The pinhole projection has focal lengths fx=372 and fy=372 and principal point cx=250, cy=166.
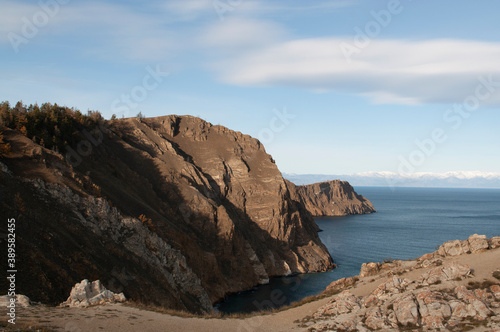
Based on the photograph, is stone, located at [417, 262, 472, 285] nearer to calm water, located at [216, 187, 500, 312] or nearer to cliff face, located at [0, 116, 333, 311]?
cliff face, located at [0, 116, 333, 311]

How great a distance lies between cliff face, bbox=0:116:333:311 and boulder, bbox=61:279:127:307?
1705 millimetres

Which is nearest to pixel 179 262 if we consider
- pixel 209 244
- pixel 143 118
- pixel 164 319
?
pixel 209 244

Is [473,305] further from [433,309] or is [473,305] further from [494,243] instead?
[494,243]

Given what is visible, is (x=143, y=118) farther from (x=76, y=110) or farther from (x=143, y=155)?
(x=76, y=110)

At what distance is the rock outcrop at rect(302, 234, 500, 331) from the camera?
16766 mm

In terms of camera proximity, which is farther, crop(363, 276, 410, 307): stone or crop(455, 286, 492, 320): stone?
crop(363, 276, 410, 307): stone

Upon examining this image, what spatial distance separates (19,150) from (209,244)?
109ft

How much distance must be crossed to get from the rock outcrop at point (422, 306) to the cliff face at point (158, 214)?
16.4 meters

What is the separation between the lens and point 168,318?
20.3 meters

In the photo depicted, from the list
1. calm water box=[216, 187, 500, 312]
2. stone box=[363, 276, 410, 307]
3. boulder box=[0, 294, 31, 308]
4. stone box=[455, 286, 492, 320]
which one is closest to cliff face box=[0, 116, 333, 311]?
boulder box=[0, 294, 31, 308]

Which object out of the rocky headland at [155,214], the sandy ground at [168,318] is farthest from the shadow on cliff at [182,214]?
the sandy ground at [168,318]

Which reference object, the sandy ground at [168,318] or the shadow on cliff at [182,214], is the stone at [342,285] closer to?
the sandy ground at [168,318]

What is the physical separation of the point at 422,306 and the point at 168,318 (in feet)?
42.9

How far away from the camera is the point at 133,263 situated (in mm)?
34562
